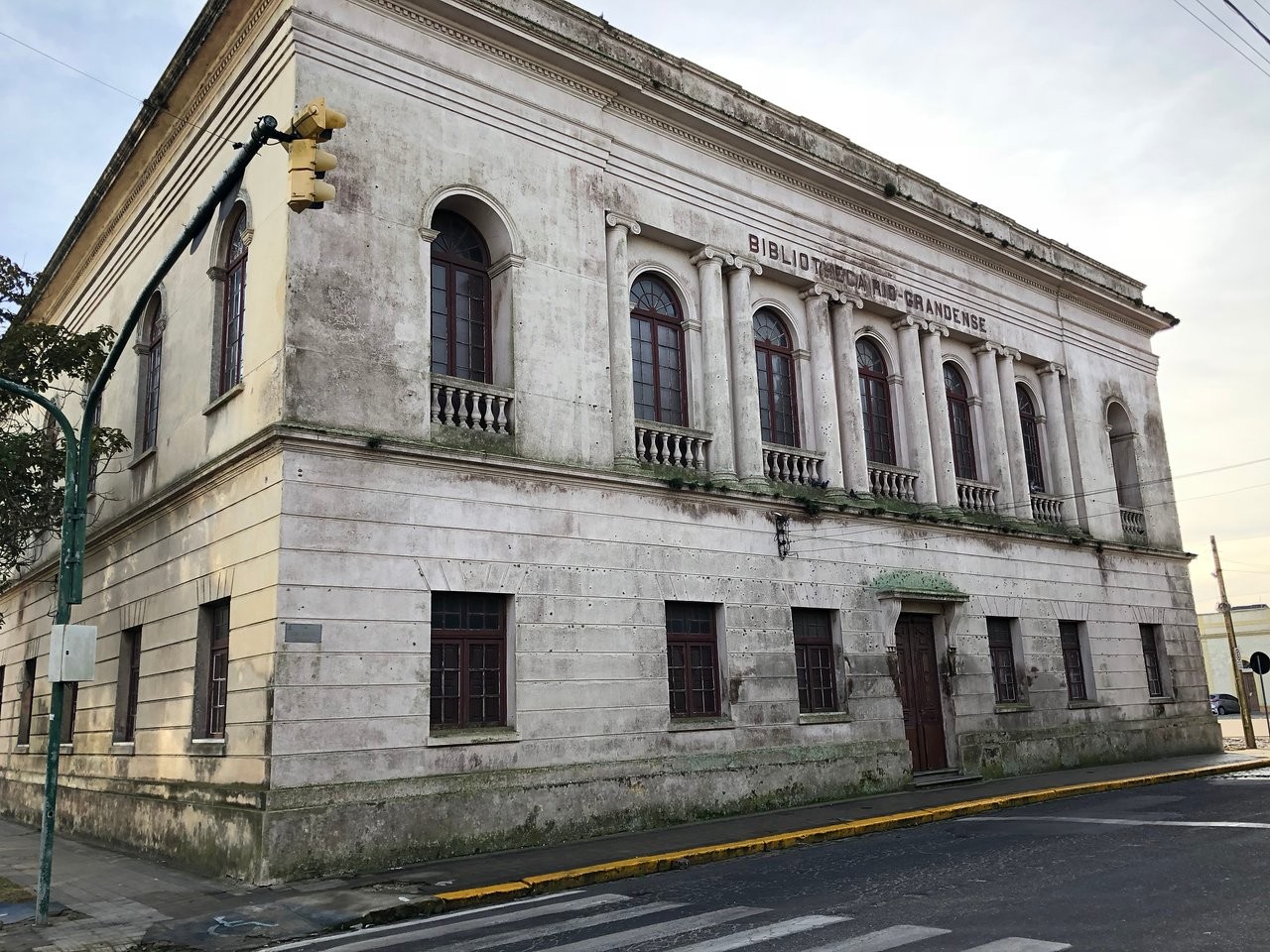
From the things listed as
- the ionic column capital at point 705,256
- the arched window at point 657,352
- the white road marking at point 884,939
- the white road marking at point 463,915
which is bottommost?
the white road marking at point 463,915

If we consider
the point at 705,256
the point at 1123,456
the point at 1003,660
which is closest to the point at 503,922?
the point at 705,256

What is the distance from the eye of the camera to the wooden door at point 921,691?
17.8 meters

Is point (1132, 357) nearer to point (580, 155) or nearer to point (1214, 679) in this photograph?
point (580, 155)

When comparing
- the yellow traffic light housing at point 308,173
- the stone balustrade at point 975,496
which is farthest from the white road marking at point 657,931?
the stone balustrade at point 975,496

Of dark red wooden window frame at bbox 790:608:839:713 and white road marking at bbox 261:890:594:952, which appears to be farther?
dark red wooden window frame at bbox 790:608:839:713

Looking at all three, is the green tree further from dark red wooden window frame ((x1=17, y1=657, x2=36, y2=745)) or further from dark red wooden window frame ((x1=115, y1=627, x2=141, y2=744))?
dark red wooden window frame ((x1=17, y1=657, x2=36, y2=745))

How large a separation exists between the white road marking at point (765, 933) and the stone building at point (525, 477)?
17.3 feet

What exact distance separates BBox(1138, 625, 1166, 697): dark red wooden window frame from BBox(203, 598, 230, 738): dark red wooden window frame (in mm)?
19590

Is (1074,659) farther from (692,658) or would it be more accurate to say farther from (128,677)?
(128,677)

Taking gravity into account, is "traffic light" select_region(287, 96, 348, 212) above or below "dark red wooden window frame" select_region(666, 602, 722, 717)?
above

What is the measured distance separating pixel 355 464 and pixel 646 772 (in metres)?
5.62

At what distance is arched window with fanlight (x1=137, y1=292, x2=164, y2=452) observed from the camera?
54.9 ft

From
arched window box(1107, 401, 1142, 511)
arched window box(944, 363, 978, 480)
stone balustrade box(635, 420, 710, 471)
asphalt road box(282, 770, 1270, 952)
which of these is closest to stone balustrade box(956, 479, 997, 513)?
arched window box(944, 363, 978, 480)

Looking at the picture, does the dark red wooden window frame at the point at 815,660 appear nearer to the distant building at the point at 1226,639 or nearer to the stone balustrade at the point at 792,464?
the stone balustrade at the point at 792,464
